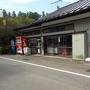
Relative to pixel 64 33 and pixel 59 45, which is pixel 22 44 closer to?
pixel 59 45

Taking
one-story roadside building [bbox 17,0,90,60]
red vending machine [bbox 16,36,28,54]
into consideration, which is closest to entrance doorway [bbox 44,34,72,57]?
one-story roadside building [bbox 17,0,90,60]

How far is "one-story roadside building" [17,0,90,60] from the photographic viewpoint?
824 inches

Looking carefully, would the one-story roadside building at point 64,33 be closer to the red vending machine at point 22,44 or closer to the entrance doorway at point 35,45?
the entrance doorway at point 35,45

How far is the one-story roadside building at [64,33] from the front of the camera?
20.9 m

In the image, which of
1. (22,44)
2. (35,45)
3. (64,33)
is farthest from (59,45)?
(22,44)

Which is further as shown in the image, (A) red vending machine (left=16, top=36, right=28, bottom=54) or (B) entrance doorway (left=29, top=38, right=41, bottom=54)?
(A) red vending machine (left=16, top=36, right=28, bottom=54)

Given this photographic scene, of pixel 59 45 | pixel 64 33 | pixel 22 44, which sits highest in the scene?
pixel 64 33

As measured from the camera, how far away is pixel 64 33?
2445 cm

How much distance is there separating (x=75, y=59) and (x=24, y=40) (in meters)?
11.1

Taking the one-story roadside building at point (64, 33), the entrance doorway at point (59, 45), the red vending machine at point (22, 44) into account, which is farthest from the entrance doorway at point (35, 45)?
the entrance doorway at point (59, 45)

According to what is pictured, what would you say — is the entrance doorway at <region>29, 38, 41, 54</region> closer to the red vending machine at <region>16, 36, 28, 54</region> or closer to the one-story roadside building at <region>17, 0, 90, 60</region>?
the one-story roadside building at <region>17, 0, 90, 60</region>

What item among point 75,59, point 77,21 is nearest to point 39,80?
point 75,59

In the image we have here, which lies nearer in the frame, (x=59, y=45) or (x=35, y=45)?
(x=59, y=45)

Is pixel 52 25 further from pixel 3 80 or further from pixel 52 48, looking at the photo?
pixel 3 80
